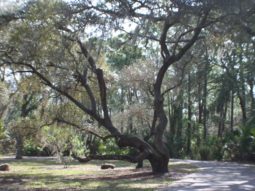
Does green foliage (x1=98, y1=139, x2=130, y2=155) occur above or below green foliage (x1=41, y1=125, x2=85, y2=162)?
above

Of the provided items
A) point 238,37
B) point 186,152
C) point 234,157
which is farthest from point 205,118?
point 238,37

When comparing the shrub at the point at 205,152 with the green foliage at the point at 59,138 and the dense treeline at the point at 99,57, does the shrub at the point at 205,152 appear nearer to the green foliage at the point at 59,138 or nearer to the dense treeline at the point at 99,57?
the dense treeline at the point at 99,57

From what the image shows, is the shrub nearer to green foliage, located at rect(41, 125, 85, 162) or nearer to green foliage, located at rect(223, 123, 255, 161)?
green foliage, located at rect(223, 123, 255, 161)

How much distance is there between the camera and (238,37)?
16.0m

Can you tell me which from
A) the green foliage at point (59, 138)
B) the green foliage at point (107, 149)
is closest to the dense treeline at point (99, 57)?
the green foliage at point (59, 138)

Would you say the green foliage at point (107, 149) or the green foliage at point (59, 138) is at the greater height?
the green foliage at point (107, 149)

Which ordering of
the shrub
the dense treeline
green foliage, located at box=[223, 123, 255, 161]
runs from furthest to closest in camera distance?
1. the shrub
2. green foliage, located at box=[223, 123, 255, 161]
3. the dense treeline

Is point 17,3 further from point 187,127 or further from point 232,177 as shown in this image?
point 187,127

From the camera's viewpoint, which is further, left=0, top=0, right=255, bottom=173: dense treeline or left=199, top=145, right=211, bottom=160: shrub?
left=199, top=145, right=211, bottom=160: shrub

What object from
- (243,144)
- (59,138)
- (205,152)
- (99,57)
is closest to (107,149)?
(205,152)

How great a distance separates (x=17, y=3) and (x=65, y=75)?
4.42 metres

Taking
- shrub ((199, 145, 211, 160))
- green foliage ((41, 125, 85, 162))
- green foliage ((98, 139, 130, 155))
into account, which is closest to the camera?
green foliage ((41, 125, 85, 162))

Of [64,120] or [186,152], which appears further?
[186,152]

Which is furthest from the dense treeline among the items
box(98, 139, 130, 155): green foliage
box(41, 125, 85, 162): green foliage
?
box(98, 139, 130, 155): green foliage
